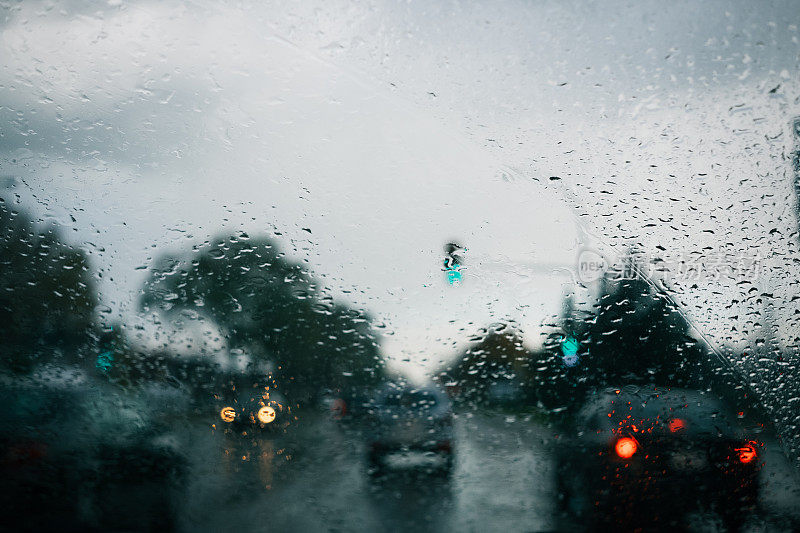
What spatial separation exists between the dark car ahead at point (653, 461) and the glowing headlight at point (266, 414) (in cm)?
127

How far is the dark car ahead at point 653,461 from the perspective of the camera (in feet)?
7.91

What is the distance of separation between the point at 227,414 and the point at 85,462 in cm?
58

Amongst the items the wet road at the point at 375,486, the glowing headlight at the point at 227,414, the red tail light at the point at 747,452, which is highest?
the glowing headlight at the point at 227,414

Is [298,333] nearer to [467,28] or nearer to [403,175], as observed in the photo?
[403,175]

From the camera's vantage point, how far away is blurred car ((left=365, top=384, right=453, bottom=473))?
2.41 m

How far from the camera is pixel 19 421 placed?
7.27ft

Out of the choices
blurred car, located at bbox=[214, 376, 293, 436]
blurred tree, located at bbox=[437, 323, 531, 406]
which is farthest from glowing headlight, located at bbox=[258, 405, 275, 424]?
blurred tree, located at bbox=[437, 323, 531, 406]

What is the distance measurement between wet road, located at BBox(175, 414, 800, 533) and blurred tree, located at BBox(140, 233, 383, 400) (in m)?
0.26

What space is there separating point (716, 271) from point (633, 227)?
0.42 metres

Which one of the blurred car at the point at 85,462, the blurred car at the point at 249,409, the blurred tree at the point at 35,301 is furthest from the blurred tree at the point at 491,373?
the blurred tree at the point at 35,301

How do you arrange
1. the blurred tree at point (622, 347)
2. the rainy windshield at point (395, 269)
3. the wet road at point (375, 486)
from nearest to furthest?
the rainy windshield at point (395, 269)
the wet road at point (375, 486)
the blurred tree at point (622, 347)

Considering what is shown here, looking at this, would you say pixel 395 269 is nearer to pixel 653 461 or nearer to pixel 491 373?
pixel 491 373

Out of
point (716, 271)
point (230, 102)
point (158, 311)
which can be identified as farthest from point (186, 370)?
point (716, 271)

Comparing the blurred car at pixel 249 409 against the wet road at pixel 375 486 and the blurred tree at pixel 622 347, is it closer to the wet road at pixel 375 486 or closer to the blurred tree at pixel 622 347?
the wet road at pixel 375 486
